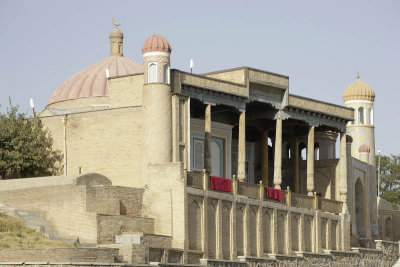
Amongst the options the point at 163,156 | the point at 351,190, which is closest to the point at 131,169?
the point at 163,156

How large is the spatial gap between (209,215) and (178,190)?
2.86 meters

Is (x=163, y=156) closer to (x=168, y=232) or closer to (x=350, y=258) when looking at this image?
(x=168, y=232)

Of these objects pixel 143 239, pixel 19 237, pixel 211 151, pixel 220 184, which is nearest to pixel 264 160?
pixel 211 151

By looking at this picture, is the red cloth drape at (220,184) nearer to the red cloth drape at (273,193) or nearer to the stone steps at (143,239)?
the red cloth drape at (273,193)

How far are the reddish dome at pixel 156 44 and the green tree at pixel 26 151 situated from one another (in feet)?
24.7

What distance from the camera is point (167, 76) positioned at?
4753 cm

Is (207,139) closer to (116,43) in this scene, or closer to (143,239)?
(143,239)

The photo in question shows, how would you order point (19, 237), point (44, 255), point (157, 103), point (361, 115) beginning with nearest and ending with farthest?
point (44, 255)
point (19, 237)
point (157, 103)
point (361, 115)

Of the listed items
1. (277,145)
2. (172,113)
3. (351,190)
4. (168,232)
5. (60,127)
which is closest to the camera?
(168,232)

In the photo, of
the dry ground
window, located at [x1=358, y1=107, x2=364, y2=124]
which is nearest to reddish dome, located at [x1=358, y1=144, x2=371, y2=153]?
window, located at [x1=358, y1=107, x2=364, y2=124]

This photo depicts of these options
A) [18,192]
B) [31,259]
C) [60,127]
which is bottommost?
[31,259]

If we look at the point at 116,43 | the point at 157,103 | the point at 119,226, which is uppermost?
the point at 116,43

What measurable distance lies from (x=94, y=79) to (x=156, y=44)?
12.9 meters

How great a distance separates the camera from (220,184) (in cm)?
4866
